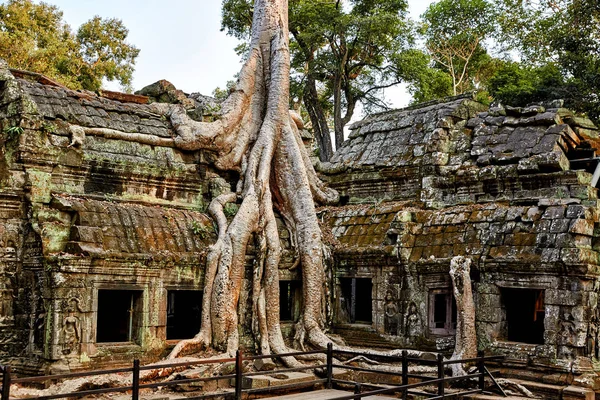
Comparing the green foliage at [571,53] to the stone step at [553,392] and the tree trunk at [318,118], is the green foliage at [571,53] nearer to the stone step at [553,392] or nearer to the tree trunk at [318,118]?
the tree trunk at [318,118]

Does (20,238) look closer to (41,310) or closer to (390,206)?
(41,310)

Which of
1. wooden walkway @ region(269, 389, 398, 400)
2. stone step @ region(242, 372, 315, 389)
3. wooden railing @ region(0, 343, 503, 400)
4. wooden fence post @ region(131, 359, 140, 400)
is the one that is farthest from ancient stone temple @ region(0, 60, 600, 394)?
wooden fence post @ region(131, 359, 140, 400)

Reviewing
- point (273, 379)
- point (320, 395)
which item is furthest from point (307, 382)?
point (273, 379)

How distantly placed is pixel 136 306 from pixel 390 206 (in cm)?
460

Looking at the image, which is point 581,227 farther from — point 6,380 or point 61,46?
point 61,46

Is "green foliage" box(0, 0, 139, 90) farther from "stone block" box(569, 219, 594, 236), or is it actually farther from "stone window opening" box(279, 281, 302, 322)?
"stone block" box(569, 219, 594, 236)

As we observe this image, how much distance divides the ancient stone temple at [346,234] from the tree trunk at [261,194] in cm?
32

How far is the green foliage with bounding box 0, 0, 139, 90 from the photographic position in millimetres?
22000

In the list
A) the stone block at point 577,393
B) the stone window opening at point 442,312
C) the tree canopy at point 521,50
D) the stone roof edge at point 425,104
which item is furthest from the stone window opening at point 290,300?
the tree canopy at point 521,50

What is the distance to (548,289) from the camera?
971cm

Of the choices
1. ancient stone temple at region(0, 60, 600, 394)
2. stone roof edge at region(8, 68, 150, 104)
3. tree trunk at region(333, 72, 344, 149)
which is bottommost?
ancient stone temple at region(0, 60, 600, 394)

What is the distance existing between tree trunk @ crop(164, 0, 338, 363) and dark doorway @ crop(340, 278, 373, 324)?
1.99ft

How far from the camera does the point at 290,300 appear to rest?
12.5 metres

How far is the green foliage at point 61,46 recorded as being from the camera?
22000 mm
